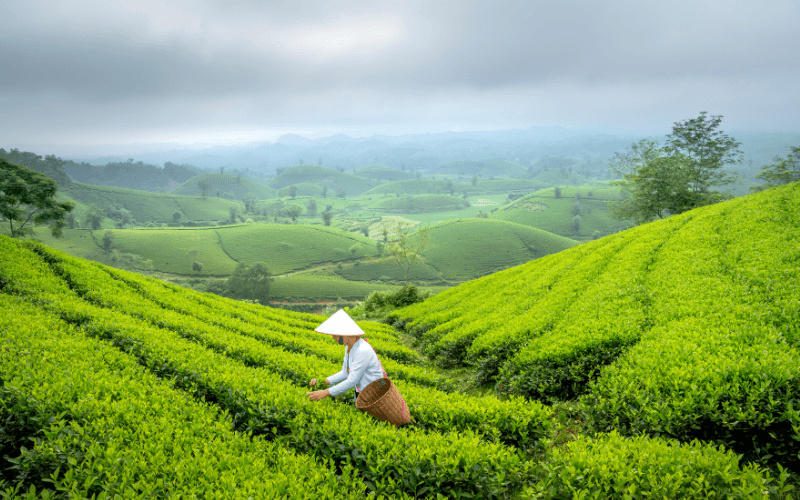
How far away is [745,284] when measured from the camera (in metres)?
10.8

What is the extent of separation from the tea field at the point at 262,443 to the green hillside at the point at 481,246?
121 meters

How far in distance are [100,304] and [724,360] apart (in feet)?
67.5

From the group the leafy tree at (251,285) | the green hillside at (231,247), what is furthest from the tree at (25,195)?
the green hillside at (231,247)

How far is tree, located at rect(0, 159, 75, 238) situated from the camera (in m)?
46.6

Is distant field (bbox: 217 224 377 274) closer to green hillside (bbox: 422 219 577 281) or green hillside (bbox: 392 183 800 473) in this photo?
Answer: green hillside (bbox: 422 219 577 281)

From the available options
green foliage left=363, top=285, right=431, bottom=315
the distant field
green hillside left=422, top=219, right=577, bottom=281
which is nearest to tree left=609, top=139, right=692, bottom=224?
green foliage left=363, top=285, right=431, bottom=315

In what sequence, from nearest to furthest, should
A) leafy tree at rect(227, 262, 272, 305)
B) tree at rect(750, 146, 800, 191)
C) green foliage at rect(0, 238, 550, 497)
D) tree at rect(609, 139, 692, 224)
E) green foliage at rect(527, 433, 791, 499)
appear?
green foliage at rect(527, 433, 791, 499), green foliage at rect(0, 238, 550, 497), tree at rect(609, 139, 692, 224), tree at rect(750, 146, 800, 191), leafy tree at rect(227, 262, 272, 305)

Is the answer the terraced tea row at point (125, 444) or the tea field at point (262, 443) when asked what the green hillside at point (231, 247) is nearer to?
the tea field at point (262, 443)

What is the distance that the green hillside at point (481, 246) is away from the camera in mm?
135750

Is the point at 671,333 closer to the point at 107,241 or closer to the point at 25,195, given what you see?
the point at 25,195

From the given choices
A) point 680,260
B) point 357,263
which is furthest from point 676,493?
point 357,263

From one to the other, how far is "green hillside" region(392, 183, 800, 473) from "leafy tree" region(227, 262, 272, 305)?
8388 centimetres

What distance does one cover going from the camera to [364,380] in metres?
7.18

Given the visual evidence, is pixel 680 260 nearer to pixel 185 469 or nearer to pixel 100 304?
pixel 185 469
